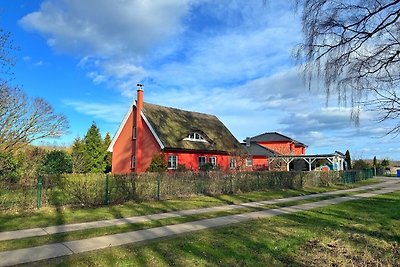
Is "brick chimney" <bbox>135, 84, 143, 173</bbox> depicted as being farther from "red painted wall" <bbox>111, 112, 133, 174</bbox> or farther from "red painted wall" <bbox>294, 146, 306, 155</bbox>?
"red painted wall" <bbox>294, 146, 306, 155</bbox>

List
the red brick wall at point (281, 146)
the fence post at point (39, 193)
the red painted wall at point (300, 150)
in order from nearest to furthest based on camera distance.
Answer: the fence post at point (39, 193) < the red brick wall at point (281, 146) < the red painted wall at point (300, 150)

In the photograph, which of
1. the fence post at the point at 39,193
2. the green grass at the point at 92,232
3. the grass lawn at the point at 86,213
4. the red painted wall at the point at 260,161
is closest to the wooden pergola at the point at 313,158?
the red painted wall at the point at 260,161

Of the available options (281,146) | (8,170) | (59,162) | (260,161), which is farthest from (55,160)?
(281,146)

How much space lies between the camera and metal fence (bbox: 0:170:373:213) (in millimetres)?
11633

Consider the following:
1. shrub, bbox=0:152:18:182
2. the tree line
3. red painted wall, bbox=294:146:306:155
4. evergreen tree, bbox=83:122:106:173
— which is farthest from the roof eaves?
red painted wall, bbox=294:146:306:155

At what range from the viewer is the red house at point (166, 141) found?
3075cm

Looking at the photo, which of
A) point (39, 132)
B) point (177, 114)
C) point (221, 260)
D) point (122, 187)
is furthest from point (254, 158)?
point (221, 260)

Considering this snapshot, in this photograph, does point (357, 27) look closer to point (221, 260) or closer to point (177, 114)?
point (221, 260)

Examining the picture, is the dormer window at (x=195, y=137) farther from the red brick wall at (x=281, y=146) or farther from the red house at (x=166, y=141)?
the red brick wall at (x=281, y=146)

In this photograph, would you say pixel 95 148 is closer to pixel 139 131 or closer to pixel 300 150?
pixel 139 131

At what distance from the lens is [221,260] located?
632cm

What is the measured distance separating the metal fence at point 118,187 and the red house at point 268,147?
951 inches

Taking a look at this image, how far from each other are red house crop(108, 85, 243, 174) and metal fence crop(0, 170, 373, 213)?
37.8 feet

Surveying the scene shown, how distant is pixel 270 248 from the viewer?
7.27 m
